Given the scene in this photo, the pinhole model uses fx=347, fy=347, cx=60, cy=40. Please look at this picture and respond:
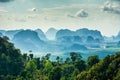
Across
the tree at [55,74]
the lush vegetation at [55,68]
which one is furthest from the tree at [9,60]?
the tree at [55,74]

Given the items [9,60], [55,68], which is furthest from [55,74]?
[9,60]

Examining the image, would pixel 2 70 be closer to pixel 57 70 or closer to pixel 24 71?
pixel 24 71

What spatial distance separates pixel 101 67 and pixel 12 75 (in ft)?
110

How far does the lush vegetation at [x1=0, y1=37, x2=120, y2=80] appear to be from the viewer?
2276 inches

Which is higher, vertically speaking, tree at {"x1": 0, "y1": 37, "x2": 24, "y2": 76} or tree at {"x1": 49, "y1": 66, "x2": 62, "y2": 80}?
tree at {"x1": 0, "y1": 37, "x2": 24, "y2": 76}

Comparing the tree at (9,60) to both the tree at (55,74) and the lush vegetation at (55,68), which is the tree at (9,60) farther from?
the tree at (55,74)

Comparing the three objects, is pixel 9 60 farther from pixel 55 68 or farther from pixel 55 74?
pixel 55 74

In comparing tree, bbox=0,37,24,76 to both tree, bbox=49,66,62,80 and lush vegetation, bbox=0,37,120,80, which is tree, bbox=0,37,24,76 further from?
tree, bbox=49,66,62,80

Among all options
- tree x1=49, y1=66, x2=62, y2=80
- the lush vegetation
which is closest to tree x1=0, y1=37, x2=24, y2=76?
the lush vegetation

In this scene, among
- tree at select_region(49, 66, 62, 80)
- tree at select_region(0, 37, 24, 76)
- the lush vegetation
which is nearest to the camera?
the lush vegetation

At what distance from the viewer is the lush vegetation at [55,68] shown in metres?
57.8

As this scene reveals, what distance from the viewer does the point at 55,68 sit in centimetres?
7231

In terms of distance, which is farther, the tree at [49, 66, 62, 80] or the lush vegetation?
the tree at [49, 66, 62, 80]

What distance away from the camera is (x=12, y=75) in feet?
284
